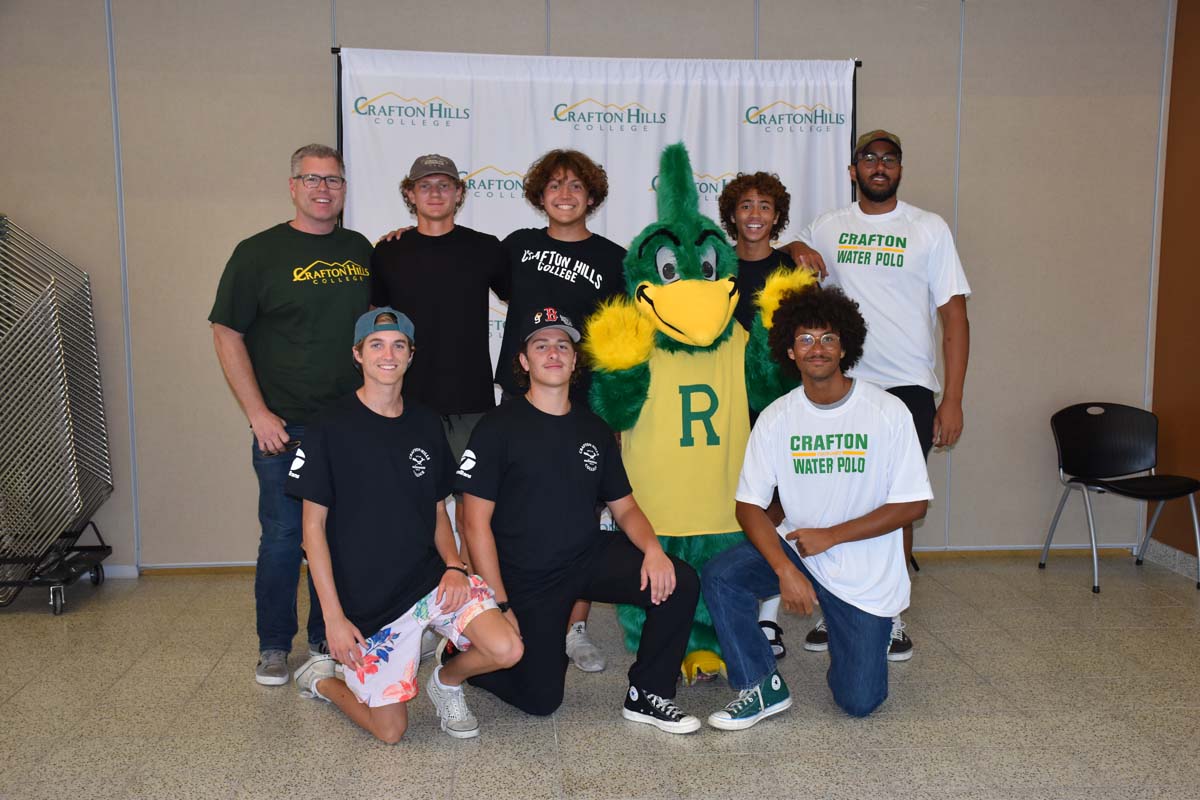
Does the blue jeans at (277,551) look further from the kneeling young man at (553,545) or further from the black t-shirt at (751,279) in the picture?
the black t-shirt at (751,279)

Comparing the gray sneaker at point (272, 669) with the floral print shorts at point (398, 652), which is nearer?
the floral print shorts at point (398, 652)

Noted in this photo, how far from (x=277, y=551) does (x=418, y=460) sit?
0.80 metres

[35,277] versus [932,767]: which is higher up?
[35,277]

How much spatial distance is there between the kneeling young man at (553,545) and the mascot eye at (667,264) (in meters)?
0.38

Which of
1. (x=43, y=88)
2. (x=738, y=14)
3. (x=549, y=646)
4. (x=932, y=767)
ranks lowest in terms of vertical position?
(x=932, y=767)

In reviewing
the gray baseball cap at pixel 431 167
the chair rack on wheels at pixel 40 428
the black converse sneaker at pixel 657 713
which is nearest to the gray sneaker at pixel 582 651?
the black converse sneaker at pixel 657 713

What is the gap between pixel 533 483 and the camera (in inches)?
112

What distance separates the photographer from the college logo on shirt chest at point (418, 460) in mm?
2799

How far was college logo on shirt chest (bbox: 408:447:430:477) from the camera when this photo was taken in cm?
280

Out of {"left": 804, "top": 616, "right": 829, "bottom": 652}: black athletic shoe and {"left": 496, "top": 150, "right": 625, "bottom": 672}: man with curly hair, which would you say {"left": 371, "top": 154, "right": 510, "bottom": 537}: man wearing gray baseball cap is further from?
{"left": 804, "top": 616, "right": 829, "bottom": 652}: black athletic shoe

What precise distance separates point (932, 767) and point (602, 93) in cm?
325

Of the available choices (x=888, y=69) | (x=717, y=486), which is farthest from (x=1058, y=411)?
(x=717, y=486)

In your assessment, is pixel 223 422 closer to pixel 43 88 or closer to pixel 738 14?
pixel 43 88

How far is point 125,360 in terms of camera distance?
14.9ft
